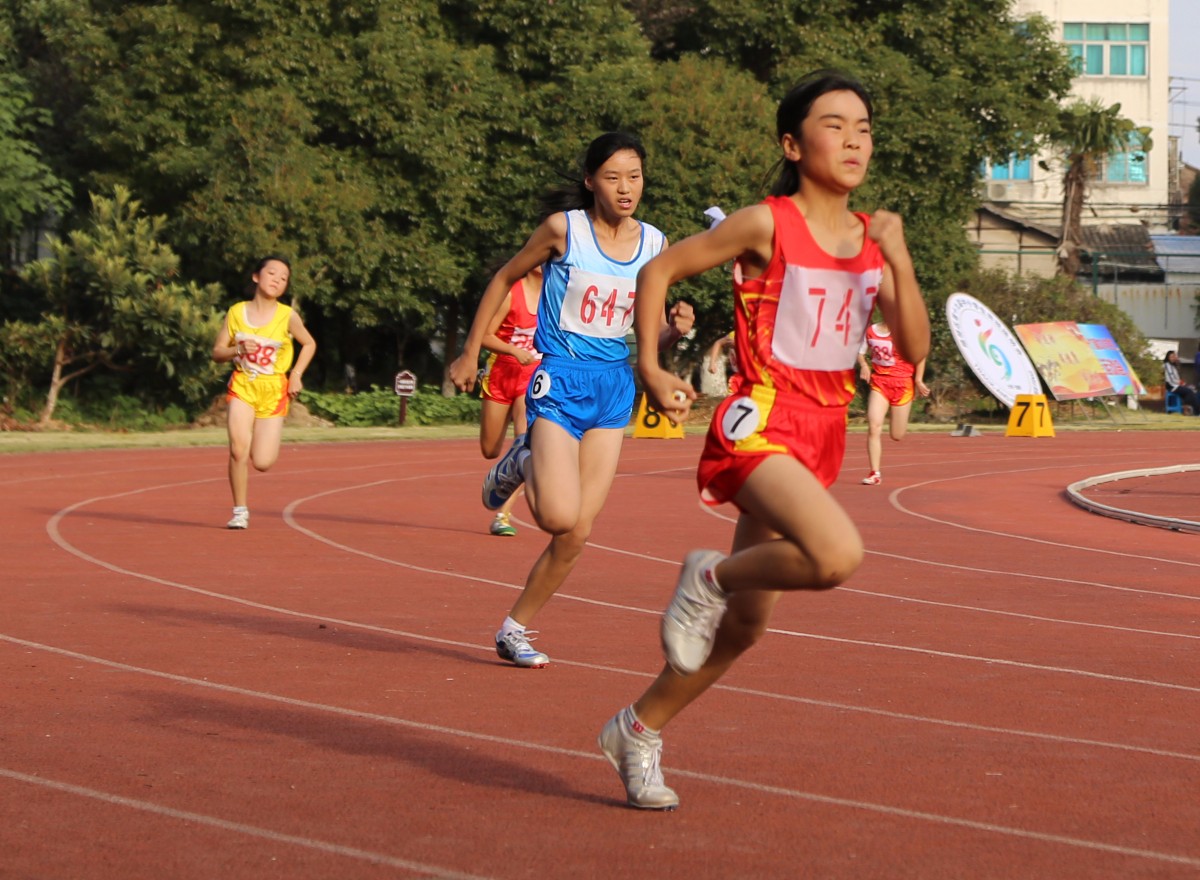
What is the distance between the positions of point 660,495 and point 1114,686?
10.5 meters

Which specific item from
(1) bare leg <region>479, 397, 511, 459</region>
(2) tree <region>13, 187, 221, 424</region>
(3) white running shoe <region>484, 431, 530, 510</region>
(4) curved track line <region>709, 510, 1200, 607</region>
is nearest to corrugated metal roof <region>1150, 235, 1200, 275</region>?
(2) tree <region>13, 187, 221, 424</region>

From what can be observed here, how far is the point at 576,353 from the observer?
7.33 meters

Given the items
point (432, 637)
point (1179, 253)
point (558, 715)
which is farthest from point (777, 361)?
point (1179, 253)

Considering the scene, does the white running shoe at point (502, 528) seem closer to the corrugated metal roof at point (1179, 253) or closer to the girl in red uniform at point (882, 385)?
the girl in red uniform at point (882, 385)

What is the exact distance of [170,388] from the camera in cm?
3108

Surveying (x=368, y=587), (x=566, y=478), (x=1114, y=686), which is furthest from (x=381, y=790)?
(x=368, y=587)

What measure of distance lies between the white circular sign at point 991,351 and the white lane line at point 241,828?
26.4 metres

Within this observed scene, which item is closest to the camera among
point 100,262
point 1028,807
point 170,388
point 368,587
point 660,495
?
point 1028,807

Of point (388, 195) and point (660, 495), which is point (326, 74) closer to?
point (388, 195)

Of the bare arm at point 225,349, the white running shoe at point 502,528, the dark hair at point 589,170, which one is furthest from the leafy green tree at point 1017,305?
the dark hair at point 589,170

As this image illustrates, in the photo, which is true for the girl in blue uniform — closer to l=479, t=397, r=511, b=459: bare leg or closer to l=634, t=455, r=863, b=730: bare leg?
l=634, t=455, r=863, b=730: bare leg

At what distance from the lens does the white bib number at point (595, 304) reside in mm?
7254

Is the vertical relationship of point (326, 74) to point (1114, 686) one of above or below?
above

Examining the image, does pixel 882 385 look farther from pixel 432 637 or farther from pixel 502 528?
pixel 432 637
